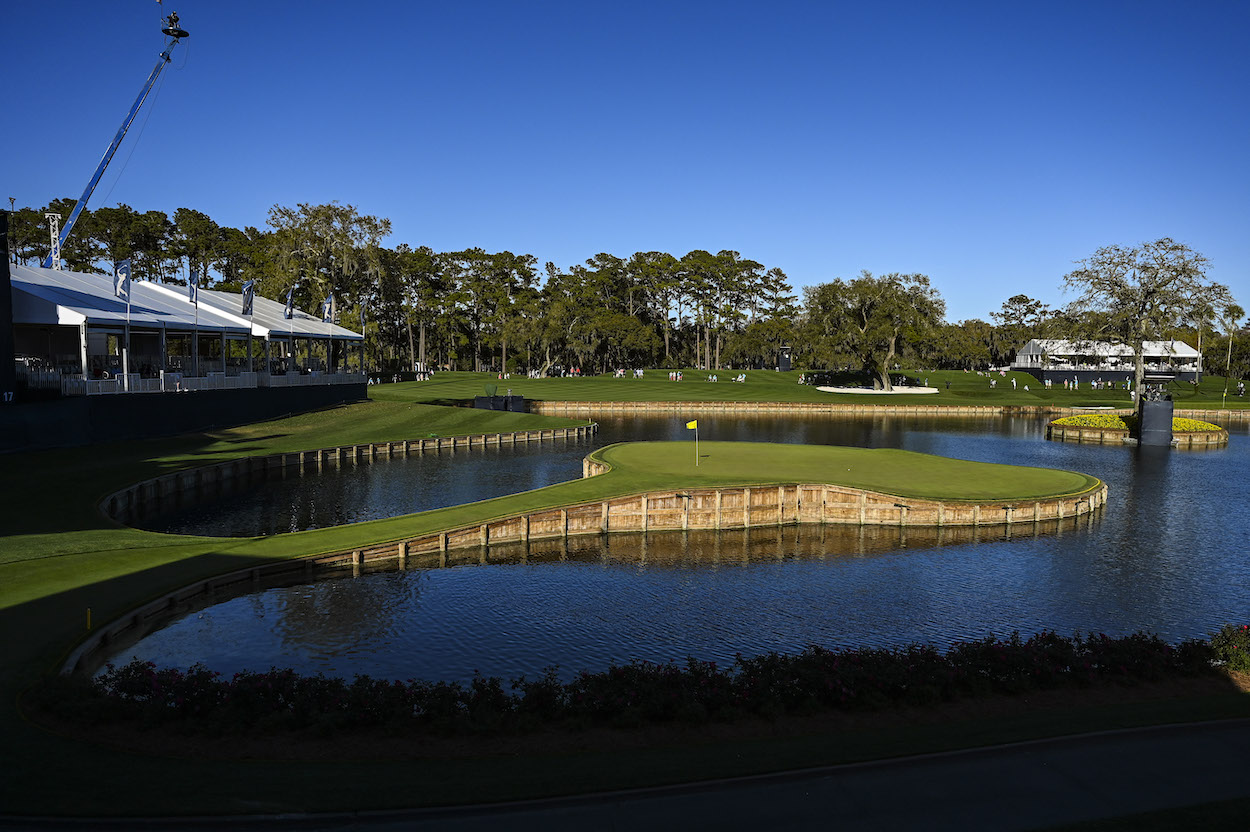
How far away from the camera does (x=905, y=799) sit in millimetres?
11625

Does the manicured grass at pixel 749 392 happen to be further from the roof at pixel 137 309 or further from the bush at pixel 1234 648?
the bush at pixel 1234 648

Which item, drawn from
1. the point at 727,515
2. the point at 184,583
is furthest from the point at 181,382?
the point at 727,515

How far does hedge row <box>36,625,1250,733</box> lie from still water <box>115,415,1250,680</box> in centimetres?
502

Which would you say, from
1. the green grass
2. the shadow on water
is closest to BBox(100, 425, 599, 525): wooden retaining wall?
the green grass

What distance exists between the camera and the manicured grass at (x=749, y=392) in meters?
102

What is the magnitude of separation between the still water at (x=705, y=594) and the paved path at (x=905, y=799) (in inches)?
373

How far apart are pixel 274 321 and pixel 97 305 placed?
19773 millimetres

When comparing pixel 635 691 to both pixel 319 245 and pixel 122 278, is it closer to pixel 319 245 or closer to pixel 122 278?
pixel 122 278

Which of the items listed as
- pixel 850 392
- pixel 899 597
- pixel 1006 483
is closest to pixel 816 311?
pixel 850 392

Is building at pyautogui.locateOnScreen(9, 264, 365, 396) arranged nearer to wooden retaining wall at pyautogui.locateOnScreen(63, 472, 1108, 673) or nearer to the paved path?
wooden retaining wall at pyautogui.locateOnScreen(63, 472, 1108, 673)

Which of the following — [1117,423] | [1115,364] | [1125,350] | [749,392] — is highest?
[1125,350]

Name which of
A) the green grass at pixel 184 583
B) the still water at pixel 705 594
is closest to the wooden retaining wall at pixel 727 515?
the still water at pixel 705 594

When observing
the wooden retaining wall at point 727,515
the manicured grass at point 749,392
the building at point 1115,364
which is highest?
the building at point 1115,364

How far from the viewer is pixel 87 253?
118438 millimetres
